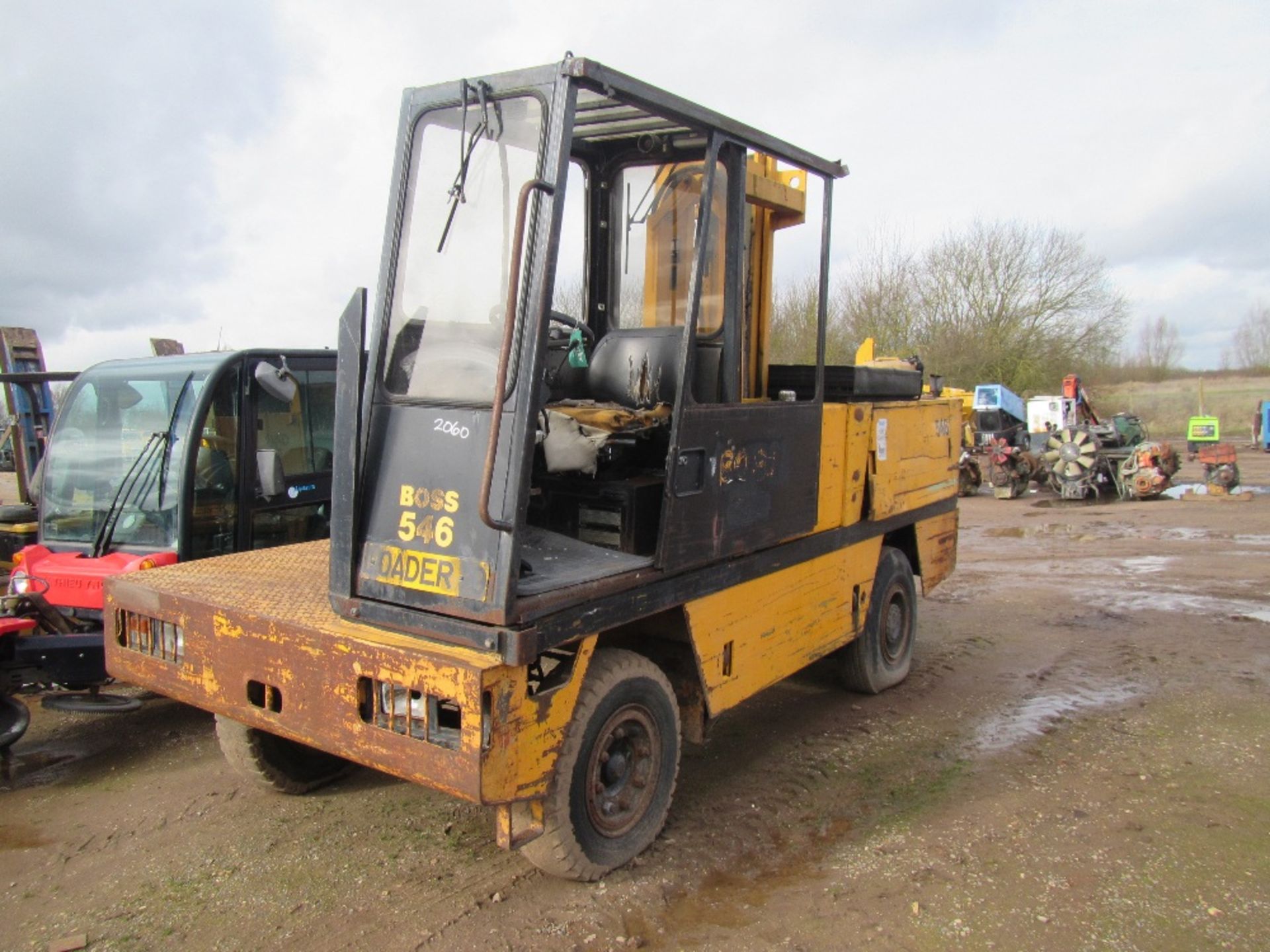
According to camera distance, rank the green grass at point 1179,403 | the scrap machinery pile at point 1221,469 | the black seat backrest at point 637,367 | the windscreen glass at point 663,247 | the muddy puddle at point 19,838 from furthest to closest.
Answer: the green grass at point 1179,403, the scrap machinery pile at point 1221,469, the black seat backrest at point 637,367, the windscreen glass at point 663,247, the muddy puddle at point 19,838

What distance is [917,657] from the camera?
6.57 m

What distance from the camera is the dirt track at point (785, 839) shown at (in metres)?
3.15

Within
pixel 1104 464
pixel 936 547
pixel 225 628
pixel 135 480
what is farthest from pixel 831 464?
pixel 1104 464

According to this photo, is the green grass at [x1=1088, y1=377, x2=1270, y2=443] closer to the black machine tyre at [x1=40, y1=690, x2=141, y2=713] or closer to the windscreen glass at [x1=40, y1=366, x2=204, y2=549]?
the windscreen glass at [x1=40, y1=366, x2=204, y2=549]

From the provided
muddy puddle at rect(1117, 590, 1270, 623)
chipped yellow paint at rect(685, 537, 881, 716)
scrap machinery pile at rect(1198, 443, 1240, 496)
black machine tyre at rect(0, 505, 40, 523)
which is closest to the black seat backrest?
chipped yellow paint at rect(685, 537, 881, 716)

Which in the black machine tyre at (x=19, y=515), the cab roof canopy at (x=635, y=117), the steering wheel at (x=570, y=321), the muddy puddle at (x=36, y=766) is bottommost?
the muddy puddle at (x=36, y=766)

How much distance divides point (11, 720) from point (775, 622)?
Result: 3616mm

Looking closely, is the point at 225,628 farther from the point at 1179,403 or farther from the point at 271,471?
the point at 1179,403

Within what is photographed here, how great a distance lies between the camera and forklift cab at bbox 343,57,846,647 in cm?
298

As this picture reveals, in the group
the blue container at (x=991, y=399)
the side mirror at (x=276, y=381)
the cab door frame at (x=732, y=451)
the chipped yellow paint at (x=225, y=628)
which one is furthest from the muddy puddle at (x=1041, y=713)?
the blue container at (x=991, y=399)

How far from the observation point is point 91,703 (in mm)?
4418

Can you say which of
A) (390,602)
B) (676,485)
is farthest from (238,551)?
(676,485)

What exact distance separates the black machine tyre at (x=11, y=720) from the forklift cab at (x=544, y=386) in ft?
7.20

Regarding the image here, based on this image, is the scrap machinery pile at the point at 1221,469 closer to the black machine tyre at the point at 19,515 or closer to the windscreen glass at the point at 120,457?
the windscreen glass at the point at 120,457
